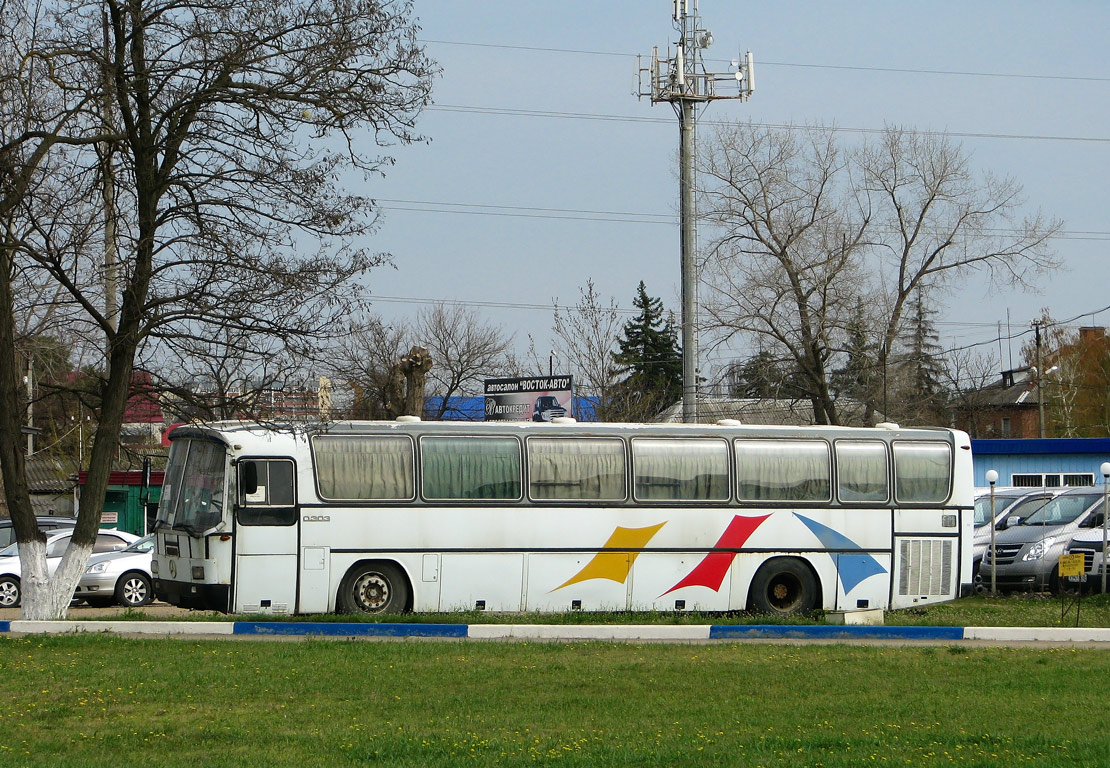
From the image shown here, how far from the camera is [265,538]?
17.7 m

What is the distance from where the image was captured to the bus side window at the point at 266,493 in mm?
17734

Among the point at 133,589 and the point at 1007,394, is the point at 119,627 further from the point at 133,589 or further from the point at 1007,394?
the point at 1007,394

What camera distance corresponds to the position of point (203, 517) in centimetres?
1778

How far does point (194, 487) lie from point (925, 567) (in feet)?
36.9

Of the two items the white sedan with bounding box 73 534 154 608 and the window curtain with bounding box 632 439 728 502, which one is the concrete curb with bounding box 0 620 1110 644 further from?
the white sedan with bounding box 73 534 154 608

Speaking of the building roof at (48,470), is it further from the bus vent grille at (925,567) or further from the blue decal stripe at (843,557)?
the bus vent grille at (925,567)

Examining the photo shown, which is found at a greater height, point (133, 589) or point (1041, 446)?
point (1041, 446)

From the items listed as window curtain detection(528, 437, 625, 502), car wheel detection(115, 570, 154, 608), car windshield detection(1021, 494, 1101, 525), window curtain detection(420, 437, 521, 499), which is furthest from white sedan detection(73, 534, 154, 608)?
car windshield detection(1021, 494, 1101, 525)

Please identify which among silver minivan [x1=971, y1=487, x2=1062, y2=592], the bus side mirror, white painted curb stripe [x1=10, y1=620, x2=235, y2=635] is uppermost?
the bus side mirror

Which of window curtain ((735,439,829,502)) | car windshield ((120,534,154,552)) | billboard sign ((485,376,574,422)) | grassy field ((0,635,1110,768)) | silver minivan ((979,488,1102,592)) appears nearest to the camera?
grassy field ((0,635,1110,768))

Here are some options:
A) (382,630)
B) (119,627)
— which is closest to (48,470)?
(119,627)

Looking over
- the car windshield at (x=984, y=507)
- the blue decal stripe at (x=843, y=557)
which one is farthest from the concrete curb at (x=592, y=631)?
the car windshield at (x=984, y=507)

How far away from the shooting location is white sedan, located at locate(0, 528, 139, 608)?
23.1m

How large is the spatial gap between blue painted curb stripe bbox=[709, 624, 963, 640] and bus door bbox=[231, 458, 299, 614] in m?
6.09
